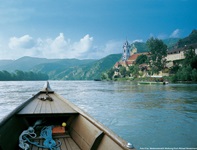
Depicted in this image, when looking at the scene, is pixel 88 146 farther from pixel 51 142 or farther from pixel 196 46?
pixel 196 46

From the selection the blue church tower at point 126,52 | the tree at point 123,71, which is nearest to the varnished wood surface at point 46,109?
the tree at point 123,71

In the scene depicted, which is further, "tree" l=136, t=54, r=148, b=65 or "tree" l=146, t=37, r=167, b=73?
"tree" l=136, t=54, r=148, b=65

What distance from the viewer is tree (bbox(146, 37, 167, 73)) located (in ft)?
246

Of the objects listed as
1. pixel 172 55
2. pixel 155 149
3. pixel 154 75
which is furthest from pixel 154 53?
pixel 155 149

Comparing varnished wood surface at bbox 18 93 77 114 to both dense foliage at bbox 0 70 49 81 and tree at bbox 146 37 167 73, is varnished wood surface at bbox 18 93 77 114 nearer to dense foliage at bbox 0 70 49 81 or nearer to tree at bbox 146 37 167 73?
tree at bbox 146 37 167 73

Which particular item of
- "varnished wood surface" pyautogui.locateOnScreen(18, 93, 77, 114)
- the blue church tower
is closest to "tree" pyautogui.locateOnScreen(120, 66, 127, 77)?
the blue church tower

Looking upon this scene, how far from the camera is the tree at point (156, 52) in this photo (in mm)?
75062

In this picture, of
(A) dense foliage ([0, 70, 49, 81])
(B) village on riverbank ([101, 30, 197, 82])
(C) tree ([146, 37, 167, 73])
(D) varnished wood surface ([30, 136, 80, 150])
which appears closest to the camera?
(D) varnished wood surface ([30, 136, 80, 150])

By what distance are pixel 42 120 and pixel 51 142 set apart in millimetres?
1652

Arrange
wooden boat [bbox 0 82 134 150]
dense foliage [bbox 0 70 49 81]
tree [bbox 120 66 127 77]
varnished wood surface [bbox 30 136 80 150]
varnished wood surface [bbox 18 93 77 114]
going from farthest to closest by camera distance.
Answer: dense foliage [bbox 0 70 49 81]
tree [bbox 120 66 127 77]
varnished wood surface [bbox 18 93 77 114]
varnished wood surface [bbox 30 136 80 150]
wooden boat [bbox 0 82 134 150]

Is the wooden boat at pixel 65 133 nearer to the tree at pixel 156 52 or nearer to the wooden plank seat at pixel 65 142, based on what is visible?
the wooden plank seat at pixel 65 142

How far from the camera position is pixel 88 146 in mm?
3666

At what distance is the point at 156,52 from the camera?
75.9m

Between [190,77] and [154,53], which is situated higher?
[154,53]
